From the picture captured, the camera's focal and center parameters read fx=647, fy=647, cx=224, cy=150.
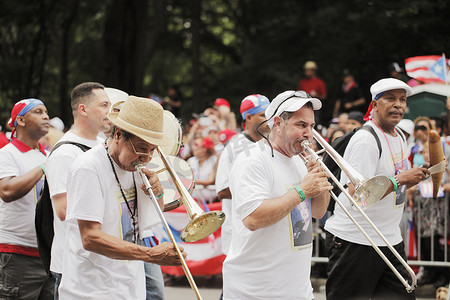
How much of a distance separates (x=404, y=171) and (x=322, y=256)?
399 cm

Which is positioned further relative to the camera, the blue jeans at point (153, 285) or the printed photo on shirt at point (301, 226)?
the blue jeans at point (153, 285)

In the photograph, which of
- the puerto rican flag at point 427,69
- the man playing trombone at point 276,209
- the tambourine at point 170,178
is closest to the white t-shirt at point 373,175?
the man playing trombone at point 276,209

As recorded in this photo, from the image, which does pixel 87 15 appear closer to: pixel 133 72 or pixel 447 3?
pixel 133 72

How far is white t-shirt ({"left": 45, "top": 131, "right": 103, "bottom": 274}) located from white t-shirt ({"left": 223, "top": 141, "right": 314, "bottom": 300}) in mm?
1220

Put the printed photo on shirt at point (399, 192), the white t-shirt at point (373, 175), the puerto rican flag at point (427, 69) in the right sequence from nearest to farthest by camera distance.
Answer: the white t-shirt at point (373, 175)
the printed photo on shirt at point (399, 192)
the puerto rican flag at point (427, 69)

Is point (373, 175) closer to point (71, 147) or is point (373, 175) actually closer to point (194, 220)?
point (194, 220)

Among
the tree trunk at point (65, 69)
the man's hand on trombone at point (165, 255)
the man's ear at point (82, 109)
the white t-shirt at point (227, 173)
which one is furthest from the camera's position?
the tree trunk at point (65, 69)

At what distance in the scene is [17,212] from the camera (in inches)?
218

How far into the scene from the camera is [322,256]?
888 centimetres

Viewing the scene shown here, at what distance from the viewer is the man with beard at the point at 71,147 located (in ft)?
14.5

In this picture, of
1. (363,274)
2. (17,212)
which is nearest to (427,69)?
(363,274)

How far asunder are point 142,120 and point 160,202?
61 centimetres

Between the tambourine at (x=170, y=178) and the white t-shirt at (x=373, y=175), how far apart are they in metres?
1.25

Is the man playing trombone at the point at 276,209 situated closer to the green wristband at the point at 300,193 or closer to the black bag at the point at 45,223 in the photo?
the green wristband at the point at 300,193
